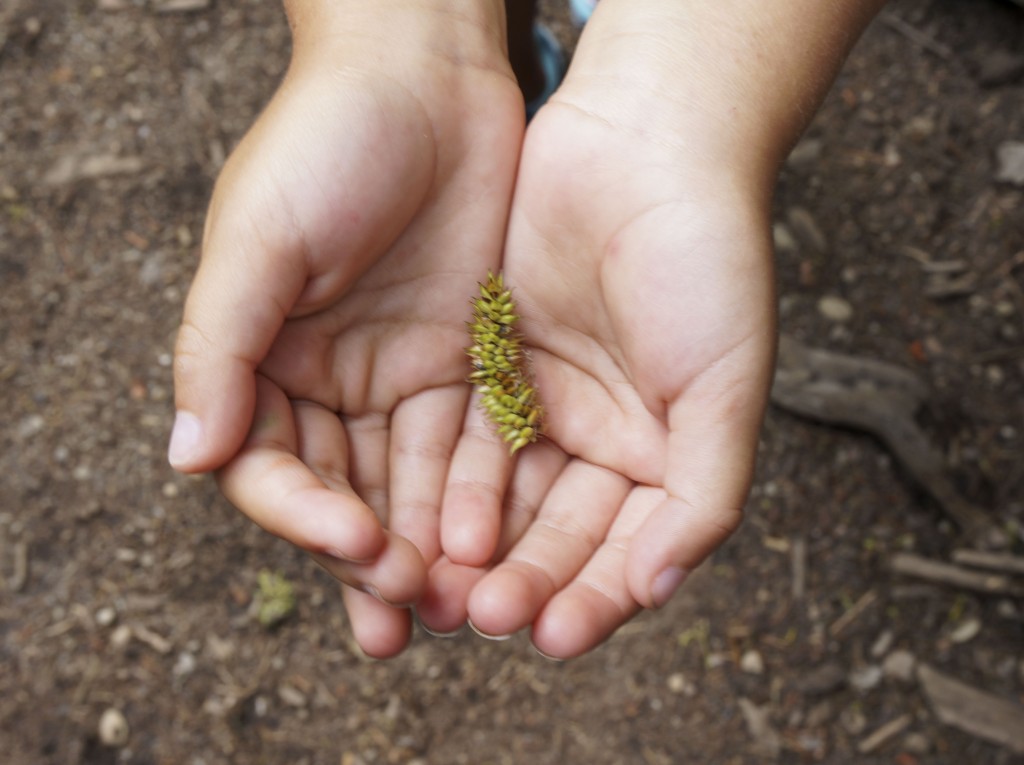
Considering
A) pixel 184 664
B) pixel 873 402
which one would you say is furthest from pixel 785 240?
pixel 184 664

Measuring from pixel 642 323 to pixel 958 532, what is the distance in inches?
76.3

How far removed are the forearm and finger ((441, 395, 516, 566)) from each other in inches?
34.7

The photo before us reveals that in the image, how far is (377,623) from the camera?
2369 millimetres

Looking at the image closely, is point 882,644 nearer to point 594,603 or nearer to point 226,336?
point 594,603

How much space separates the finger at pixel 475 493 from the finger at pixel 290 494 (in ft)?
0.88

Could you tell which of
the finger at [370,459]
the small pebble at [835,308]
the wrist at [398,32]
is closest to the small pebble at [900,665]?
the small pebble at [835,308]

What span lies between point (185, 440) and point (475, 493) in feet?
2.30

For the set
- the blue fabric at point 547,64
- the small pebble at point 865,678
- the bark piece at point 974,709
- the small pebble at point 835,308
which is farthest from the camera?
the blue fabric at point 547,64

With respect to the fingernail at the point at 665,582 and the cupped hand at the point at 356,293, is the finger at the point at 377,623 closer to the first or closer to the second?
the cupped hand at the point at 356,293

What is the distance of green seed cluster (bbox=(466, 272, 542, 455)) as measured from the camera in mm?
2543

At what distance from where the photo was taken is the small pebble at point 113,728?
11.1 ft

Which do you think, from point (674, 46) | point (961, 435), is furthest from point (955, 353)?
point (674, 46)

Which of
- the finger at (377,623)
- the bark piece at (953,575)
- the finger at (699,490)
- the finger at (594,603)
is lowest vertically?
the bark piece at (953,575)

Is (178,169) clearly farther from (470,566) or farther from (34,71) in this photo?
(470,566)
